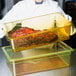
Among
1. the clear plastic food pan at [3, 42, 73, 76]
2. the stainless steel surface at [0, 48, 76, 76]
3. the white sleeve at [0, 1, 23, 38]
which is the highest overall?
the white sleeve at [0, 1, 23, 38]

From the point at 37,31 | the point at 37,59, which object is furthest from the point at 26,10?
the point at 37,59

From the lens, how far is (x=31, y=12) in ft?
3.24

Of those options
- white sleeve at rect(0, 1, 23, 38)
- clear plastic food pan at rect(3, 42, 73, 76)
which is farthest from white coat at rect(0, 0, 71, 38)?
clear plastic food pan at rect(3, 42, 73, 76)

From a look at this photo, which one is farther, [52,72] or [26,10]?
[26,10]

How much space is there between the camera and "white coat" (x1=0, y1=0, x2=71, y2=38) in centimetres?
98

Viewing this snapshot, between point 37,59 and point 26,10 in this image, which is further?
point 26,10

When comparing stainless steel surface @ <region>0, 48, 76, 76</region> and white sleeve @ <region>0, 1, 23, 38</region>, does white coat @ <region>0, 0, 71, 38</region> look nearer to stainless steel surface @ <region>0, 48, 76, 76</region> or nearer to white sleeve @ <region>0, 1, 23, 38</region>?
white sleeve @ <region>0, 1, 23, 38</region>

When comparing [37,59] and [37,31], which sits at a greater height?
[37,31]

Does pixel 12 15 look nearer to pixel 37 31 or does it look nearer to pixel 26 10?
pixel 26 10

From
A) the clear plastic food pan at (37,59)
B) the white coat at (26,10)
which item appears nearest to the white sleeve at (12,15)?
the white coat at (26,10)

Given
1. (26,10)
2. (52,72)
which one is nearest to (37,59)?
(52,72)

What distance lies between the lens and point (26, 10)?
38.7 inches

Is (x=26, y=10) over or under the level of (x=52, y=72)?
over

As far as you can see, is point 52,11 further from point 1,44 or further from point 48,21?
point 1,44
